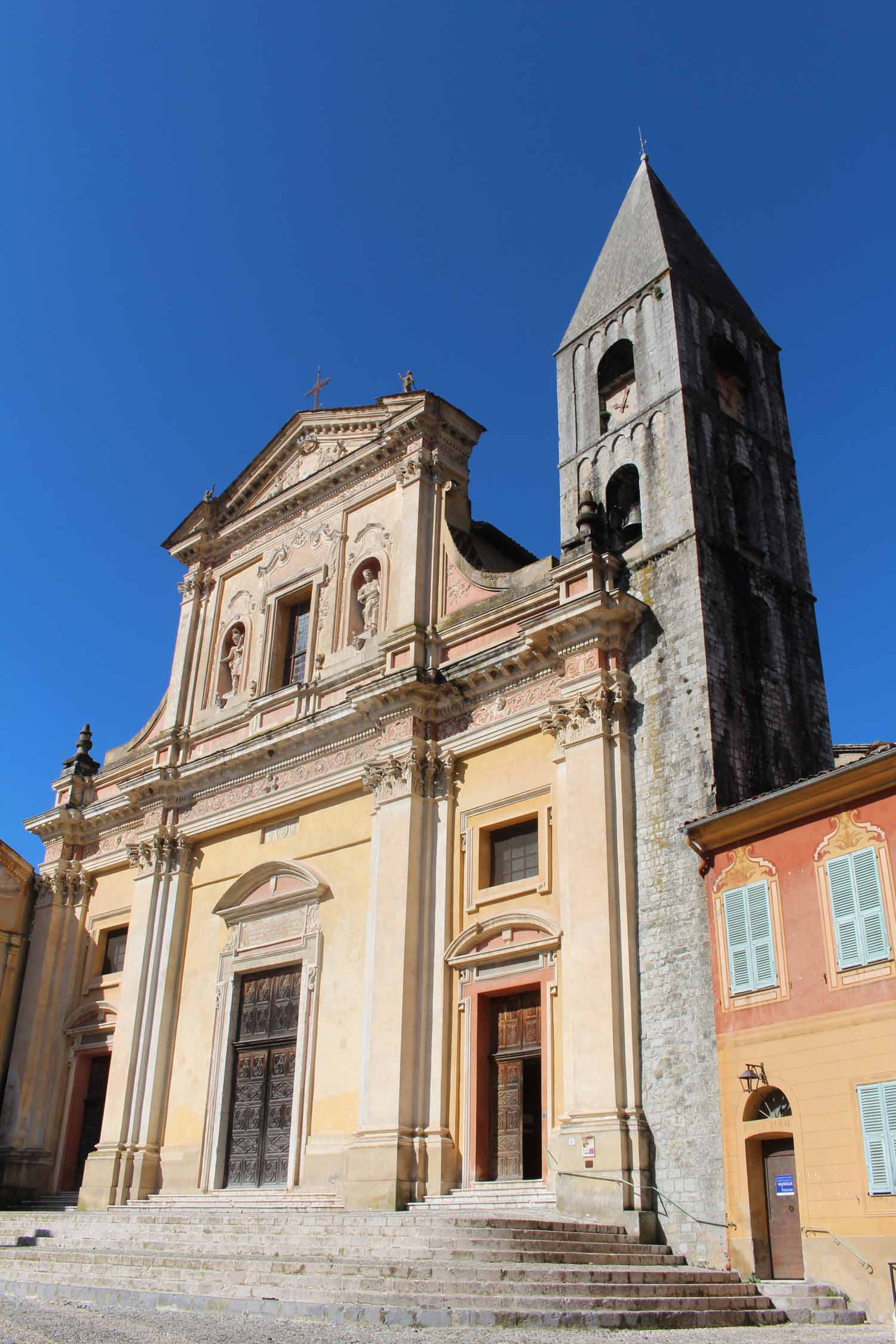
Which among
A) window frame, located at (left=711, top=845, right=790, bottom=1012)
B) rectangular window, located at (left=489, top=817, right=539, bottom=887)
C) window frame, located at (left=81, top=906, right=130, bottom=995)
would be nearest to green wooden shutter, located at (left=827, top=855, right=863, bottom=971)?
window frame, located at (left=711, top=845, right=790, bottom=1012)

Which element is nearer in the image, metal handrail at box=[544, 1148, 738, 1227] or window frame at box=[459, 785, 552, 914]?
metal handrail at box=[544, 1148, 738, 1227]

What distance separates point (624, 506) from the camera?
20359 millimetres

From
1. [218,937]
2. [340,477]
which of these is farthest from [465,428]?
[218,937]

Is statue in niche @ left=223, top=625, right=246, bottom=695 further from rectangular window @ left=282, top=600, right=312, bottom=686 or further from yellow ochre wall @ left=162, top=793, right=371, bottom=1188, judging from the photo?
yellow ochre wall @ left=162, top=793, right=371, bottom=1188

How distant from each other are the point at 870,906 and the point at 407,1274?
6088 mm

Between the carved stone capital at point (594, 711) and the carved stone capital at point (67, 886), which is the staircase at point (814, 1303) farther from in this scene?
the carved stone capital at point (67, 886)

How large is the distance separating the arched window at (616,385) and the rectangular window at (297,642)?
7.17 metres

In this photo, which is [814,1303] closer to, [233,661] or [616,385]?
[616,385]

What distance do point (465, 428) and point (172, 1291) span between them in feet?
52.4

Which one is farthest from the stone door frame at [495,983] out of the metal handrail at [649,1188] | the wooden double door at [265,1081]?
the wooden double door at [265,1081]

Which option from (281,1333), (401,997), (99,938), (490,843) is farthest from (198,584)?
(281,1333)

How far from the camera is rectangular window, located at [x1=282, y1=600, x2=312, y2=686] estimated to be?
80.3 feet

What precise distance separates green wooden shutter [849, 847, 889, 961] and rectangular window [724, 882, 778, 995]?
1.27m

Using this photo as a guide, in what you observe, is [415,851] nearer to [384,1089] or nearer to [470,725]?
[470,725]
